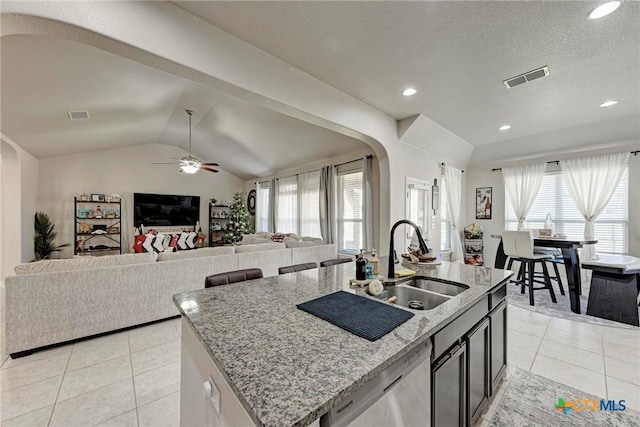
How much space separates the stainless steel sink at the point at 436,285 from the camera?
5.59 ft

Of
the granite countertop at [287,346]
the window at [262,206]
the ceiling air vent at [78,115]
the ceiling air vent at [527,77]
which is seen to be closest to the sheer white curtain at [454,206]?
the ceiling air vent at [527,77]

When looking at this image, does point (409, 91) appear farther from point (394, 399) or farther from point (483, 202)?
point (483, 202)

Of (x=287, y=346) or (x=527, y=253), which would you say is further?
(x=527, y=253)

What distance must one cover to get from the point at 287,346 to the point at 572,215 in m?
5.86

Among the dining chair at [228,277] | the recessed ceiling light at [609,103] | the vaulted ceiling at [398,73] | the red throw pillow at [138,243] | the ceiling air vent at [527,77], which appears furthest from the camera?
the red throw pillow at [138,243]

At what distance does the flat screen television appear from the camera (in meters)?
6.79

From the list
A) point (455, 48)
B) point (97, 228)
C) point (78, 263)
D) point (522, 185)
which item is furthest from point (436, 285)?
point (97, 228)

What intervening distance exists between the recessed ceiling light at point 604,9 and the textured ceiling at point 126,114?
3.17 metres

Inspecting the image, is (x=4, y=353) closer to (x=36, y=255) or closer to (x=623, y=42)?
(x=36, y=255)

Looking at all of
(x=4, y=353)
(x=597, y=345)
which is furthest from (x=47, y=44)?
(x=597, y=345)

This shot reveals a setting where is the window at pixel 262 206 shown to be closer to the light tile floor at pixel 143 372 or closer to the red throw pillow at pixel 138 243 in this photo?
the red throw pillow at pixel 138 243

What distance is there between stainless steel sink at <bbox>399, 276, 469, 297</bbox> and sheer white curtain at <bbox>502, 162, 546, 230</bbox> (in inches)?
176

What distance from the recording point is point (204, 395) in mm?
964

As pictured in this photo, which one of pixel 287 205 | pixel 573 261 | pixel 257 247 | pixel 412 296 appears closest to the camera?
pixel 412 296
